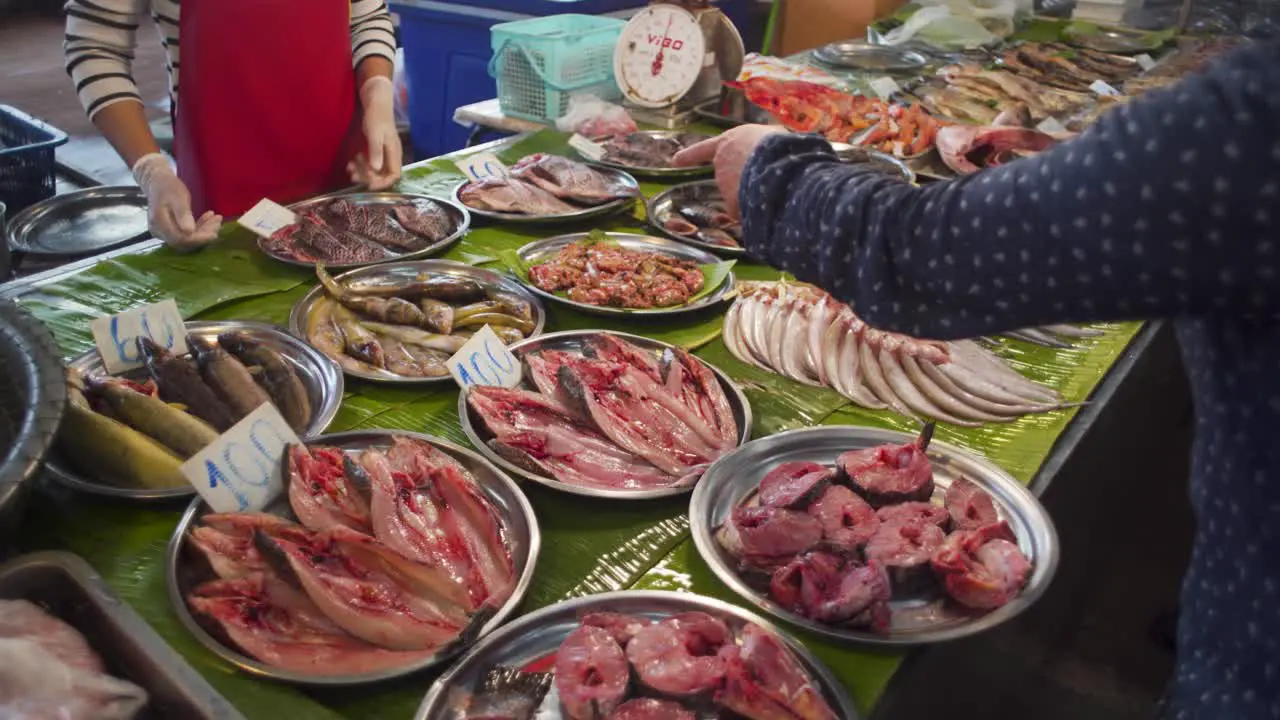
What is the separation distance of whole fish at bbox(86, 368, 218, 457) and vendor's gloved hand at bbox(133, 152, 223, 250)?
113 cm

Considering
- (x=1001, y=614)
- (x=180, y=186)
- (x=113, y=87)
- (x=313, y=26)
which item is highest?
(x=313, y=26)

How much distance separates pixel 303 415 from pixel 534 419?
0.63 meters

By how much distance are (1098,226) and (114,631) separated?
167cm

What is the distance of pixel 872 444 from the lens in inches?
89.7

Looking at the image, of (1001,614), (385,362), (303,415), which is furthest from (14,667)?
(1001,614)

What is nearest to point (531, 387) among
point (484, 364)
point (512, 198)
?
point (484, 364)

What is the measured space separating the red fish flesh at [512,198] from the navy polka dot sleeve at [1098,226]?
7.35 ft

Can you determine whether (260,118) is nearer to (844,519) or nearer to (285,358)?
(285,358)

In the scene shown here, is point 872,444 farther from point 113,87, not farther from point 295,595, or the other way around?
point 113,87

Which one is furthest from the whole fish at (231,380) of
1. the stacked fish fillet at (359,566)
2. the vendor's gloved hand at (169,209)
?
the vendor's gloved hand at (169,209)

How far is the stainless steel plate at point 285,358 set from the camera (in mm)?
1919

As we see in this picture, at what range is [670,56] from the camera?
453 centimetres

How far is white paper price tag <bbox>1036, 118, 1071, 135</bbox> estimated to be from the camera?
479cm

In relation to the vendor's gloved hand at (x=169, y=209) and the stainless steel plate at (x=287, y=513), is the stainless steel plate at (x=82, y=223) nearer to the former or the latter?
the vendor's gloved hand at (x=169, y=209)
